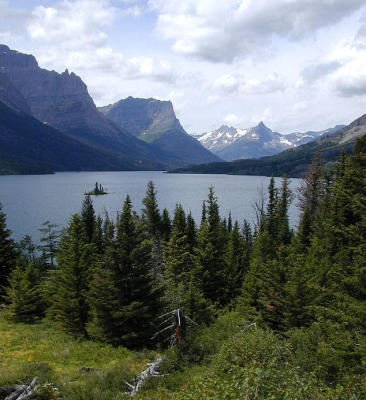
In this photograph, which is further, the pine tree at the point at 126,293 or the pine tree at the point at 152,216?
the pine tree at the point at 152,216

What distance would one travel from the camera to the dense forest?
12570 millimetres

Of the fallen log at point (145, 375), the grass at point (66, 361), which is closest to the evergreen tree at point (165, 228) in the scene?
the grass at point (66, 361)

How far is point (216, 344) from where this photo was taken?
72.6ft

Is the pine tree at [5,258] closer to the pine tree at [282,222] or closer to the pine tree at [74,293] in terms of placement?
the pine tree at [74,293]

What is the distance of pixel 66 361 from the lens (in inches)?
870

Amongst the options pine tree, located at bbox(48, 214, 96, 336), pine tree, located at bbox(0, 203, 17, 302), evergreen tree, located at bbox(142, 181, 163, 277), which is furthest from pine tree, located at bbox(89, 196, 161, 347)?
evergreen tree, located at bbox(142, 181, 163, 277)

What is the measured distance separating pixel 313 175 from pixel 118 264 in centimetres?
4327

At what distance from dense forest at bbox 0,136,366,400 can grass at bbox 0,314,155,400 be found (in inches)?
20.1

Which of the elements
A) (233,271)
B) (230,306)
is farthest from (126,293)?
(233,271)

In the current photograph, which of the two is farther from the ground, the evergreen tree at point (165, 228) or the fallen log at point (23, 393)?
the fallen log at point (23, 393)

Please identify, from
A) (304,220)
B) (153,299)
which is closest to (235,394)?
(153,299)

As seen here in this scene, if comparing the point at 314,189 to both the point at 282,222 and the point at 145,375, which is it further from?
the point at 145,375

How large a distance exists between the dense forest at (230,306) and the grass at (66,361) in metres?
0.51

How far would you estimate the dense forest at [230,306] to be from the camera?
12.6 meters
